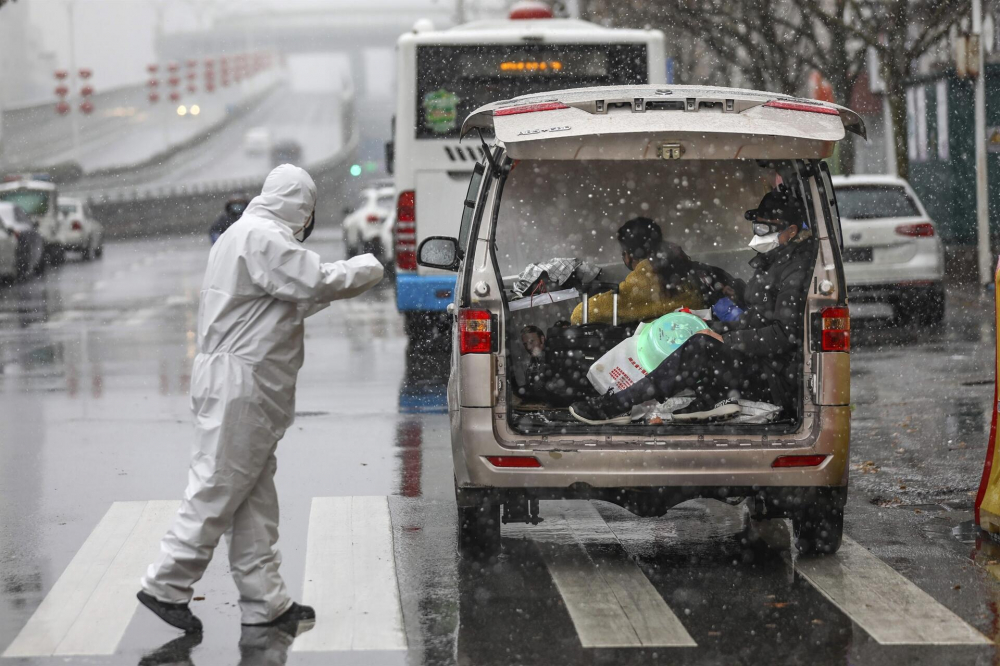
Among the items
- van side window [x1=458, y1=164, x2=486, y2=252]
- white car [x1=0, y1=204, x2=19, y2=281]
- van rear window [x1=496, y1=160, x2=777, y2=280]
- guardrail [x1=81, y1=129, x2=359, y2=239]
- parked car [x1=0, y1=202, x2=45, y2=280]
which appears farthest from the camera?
guardrail [x1=81, y1=129, x2=359, y2=239]

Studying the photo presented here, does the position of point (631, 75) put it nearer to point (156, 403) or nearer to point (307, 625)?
point (156, 403)

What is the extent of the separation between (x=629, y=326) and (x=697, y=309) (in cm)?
39

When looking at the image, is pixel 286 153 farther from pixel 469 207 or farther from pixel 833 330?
pixel 833 330

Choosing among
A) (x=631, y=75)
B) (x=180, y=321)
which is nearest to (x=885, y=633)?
(x=631, y=75)

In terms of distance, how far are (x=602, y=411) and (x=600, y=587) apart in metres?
0.91

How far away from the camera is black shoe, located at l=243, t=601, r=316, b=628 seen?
218 inches

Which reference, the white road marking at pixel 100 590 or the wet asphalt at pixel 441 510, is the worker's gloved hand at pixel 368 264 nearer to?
the wet asphalt at pixel 441 510

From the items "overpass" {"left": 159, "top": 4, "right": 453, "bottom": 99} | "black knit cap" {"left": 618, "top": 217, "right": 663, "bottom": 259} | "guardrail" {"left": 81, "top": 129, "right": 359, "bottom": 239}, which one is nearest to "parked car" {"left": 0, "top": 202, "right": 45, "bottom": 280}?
"guardrail" {"left": 81, "top": 129, "right": 359, "bottom": 239}

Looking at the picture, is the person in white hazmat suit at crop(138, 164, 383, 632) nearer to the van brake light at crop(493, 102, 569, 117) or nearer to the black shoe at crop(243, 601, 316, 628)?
the black shoe at crop(243, 601, 316, 628)

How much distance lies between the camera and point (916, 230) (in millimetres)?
15586

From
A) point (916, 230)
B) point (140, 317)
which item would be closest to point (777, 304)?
point (916, 230)

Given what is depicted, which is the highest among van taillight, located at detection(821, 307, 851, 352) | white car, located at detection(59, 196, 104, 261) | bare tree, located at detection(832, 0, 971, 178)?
bare tree, located at detection(832, 0, 971, 178)

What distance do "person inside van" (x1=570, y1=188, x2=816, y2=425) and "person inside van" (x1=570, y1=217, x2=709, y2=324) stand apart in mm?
791

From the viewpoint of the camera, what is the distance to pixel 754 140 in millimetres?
6160
